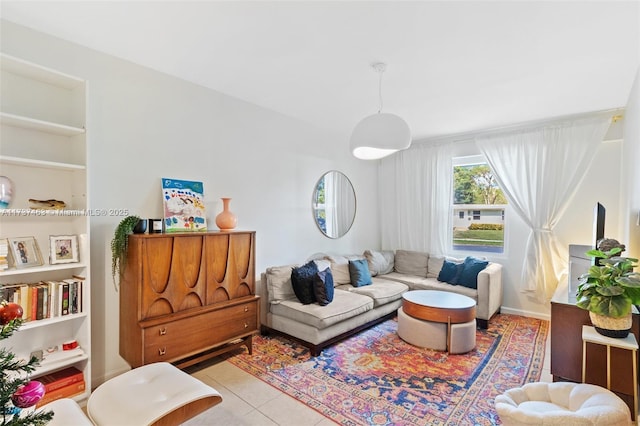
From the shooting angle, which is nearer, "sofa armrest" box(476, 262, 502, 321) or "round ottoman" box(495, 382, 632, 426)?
"round ottoman" box(495, 382, 632, 426)

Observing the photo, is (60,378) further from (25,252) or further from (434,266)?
(434,266)

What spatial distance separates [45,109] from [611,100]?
520 cm

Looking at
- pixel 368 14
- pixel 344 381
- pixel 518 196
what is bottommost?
pixel 344 381

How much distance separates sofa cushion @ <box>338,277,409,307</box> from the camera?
3826 millimetres

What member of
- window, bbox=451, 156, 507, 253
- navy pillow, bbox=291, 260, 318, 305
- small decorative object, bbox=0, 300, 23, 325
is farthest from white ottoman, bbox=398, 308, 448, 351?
small decorative object, bbox=0, 300, 23, 325

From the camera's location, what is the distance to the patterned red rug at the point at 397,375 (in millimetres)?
2209

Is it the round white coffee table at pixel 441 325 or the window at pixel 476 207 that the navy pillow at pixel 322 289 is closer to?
the round white coffee table at pixel 441 325

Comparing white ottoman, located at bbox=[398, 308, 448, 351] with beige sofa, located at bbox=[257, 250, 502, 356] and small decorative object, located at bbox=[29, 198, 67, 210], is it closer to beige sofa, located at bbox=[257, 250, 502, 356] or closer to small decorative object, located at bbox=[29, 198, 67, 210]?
beige sofa, located at bbox=[257, 250, 502, 356]

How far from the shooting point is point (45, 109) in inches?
89.2

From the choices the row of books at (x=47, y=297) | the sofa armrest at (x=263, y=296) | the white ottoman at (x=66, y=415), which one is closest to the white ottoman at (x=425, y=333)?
the sofa armrest at (x=263, y=296)

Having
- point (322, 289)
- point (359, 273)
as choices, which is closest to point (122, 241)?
point (322, 289)

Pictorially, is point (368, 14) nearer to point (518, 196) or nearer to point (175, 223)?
point (175, 223)

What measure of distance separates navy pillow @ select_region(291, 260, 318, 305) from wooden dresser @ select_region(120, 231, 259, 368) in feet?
1.53

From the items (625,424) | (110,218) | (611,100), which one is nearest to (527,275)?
(611,100)
